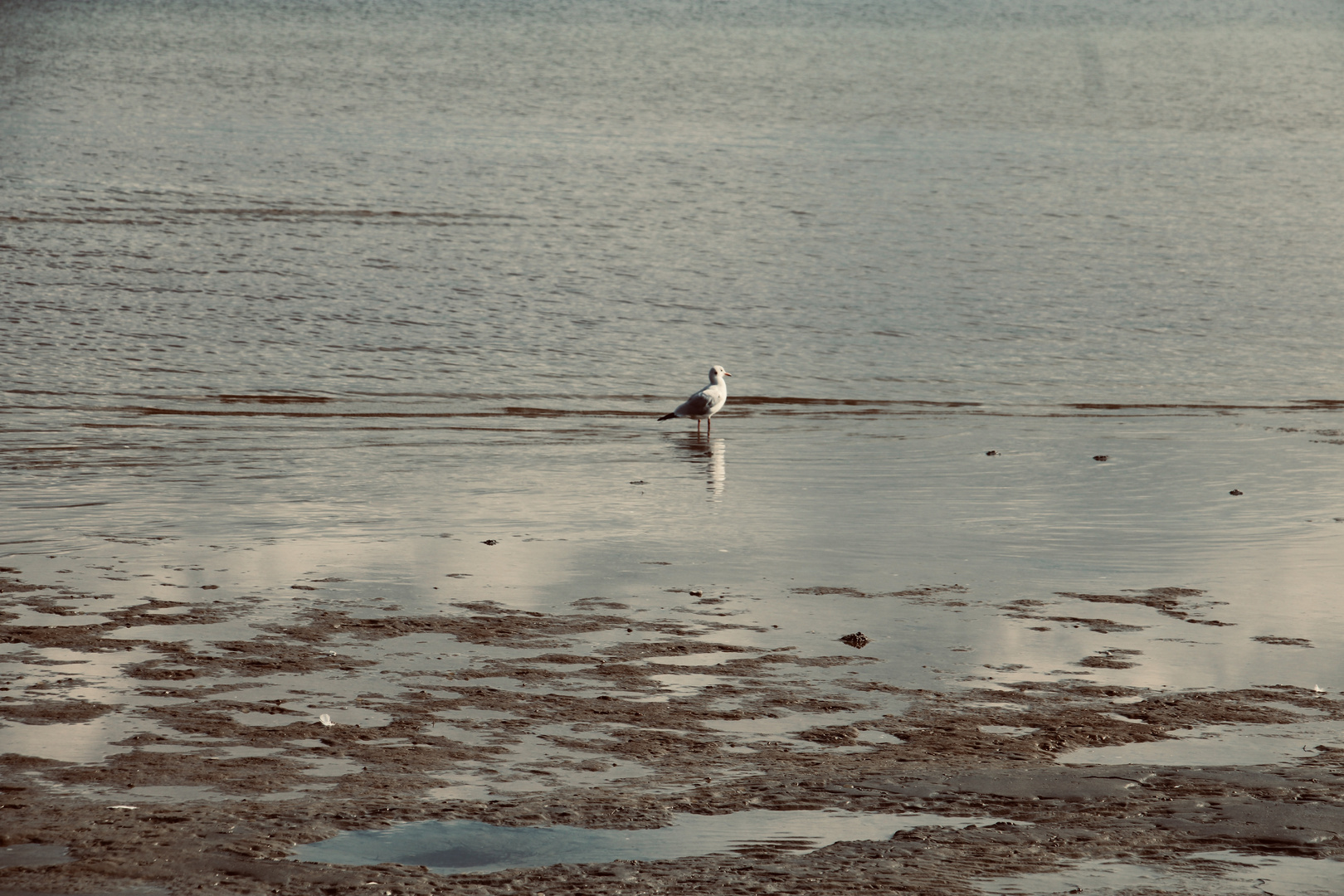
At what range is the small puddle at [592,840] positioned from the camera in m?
4.90

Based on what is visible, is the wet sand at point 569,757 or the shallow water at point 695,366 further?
the shallow water at point 695,366

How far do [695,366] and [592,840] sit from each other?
13784 millimetres

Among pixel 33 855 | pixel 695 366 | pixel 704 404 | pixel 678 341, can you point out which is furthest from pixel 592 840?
pixel 678 341

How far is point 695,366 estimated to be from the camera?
1866 cm

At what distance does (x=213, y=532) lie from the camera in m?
9.57

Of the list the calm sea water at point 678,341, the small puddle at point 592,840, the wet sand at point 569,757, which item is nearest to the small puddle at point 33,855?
the wet sand at point 569,757

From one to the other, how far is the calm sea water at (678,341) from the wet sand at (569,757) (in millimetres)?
780

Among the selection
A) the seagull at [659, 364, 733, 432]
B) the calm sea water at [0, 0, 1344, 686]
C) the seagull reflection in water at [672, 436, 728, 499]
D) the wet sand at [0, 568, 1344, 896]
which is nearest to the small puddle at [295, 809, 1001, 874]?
the wet sand at [0, 568, 1344, 896]

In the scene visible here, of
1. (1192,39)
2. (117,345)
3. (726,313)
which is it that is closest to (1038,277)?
(726,313)

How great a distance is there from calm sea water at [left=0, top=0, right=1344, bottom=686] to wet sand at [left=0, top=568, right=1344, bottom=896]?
2.56 ft

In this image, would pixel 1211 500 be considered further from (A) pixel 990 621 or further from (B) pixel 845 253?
(B) pixel 845 253

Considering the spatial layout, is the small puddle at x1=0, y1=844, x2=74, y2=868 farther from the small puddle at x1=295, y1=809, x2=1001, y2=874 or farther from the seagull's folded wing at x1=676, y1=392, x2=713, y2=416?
the seagull's folded wing at x1=676, y1=392, x2=713, y2=416

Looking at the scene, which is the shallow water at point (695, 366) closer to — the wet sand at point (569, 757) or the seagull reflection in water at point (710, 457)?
the seagull reflection in water at point (710, 457)

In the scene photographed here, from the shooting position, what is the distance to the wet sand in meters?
4.86
